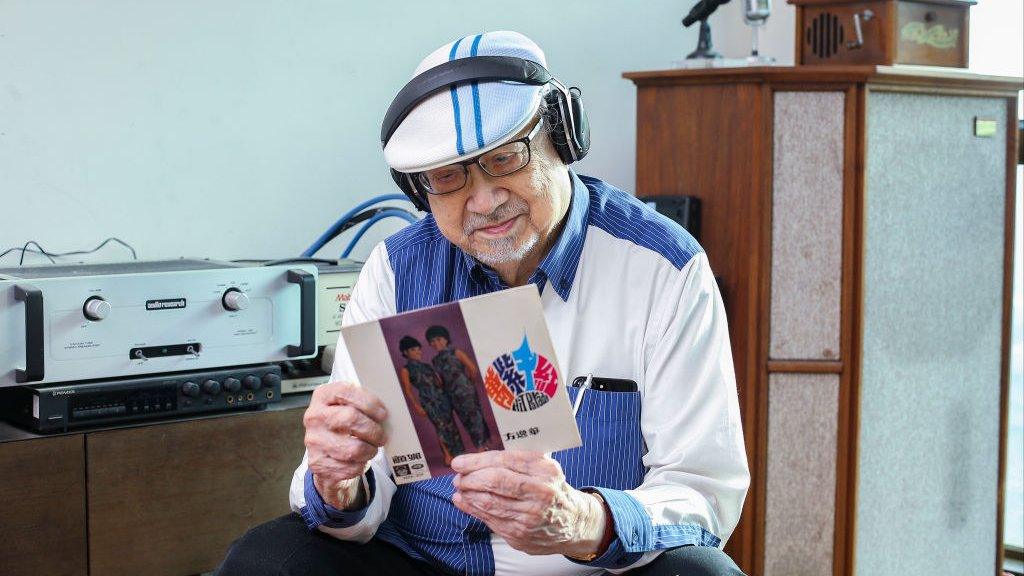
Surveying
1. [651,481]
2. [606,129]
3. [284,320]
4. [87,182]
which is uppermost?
[606,129]

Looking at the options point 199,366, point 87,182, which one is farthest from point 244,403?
point 87,182

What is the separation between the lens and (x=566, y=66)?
3.02 m

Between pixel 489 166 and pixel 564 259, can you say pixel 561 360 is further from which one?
pixel 489 166

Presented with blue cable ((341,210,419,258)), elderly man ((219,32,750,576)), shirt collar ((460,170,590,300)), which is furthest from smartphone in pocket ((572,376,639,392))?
blue cable ((341,210,419,258))

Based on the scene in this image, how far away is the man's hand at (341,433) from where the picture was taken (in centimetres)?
133

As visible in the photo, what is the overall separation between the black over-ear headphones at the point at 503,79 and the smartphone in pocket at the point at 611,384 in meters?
0.31

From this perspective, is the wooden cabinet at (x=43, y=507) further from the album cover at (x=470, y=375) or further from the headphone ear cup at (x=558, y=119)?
the headphone ear cup at (x=558, y=119)

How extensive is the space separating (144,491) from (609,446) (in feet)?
2.85

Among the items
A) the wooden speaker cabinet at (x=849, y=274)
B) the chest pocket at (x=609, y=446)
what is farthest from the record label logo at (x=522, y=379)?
the wooden speaker cabinet at (x=849, y=274)

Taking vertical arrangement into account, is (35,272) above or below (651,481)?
above

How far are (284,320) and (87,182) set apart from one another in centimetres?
59

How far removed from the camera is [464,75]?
1443mm

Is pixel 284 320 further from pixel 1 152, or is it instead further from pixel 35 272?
pixel 1 152

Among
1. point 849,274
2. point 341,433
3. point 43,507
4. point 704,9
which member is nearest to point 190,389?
point 43,507
